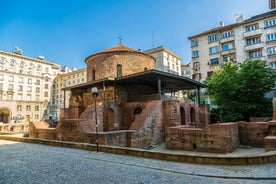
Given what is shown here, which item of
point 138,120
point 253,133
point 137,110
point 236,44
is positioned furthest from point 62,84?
point 253,133

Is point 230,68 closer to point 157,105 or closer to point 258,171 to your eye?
point 157,105

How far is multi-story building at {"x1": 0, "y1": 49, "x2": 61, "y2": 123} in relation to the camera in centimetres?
4538

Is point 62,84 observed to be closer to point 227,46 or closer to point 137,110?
point 137,110

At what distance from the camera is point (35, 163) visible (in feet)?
24.2

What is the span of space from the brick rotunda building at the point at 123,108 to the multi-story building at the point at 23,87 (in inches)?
1309

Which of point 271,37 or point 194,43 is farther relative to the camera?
point 194,43

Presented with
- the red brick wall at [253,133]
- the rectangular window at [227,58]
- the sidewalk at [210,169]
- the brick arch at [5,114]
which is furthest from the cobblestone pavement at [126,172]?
the brick arch at [5,114]

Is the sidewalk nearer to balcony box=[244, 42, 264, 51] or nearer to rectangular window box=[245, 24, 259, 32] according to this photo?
balcony box=[244, 42, 264, 51]

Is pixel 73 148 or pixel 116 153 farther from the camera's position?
pixel 73 148

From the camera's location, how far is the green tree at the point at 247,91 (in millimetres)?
20453

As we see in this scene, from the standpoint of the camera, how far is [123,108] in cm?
1850

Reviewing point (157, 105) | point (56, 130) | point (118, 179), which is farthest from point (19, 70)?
point (118, 179)

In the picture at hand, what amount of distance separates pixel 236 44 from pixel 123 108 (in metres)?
25.8

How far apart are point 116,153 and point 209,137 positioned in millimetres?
6740
